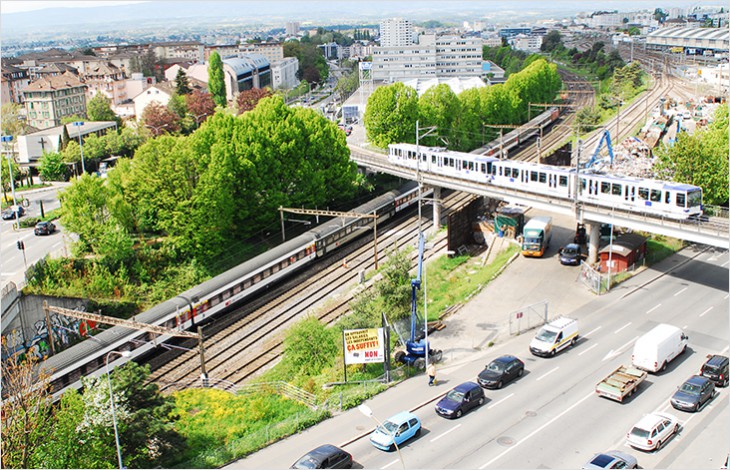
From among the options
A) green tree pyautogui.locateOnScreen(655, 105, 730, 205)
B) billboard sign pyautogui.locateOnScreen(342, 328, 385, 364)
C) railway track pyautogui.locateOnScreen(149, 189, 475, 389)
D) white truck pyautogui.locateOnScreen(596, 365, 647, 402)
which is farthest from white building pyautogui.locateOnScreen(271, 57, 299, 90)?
white truck pyautogui.locateOnScreen(596, 365, 647, 402)

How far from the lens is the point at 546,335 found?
3039 cm

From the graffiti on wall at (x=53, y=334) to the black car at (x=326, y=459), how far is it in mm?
18810

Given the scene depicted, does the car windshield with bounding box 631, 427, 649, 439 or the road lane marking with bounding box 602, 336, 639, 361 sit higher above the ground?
the car windshield with bounding box 631, 427, 649, 439

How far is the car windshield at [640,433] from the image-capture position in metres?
22.3

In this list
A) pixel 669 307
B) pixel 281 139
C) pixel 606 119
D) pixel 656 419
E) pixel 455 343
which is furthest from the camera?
pixel 606 119

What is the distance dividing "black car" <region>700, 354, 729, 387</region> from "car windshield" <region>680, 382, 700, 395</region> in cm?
170

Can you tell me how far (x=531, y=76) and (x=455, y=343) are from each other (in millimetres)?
66988

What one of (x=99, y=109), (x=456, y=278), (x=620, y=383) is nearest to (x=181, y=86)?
(x=99, y=109)

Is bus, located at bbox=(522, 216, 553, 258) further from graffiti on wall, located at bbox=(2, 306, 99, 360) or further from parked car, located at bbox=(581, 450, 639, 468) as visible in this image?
graffiti on wall, located at bbox=(2, 306, 99, 360)

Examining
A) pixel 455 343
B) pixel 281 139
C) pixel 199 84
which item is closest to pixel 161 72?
pixel 199 84

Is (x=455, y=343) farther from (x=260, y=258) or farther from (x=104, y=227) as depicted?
(x=104, y=227)

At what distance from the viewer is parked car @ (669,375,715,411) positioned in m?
24.7

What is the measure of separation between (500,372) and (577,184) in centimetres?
1592

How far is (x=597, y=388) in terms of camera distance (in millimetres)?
26266
